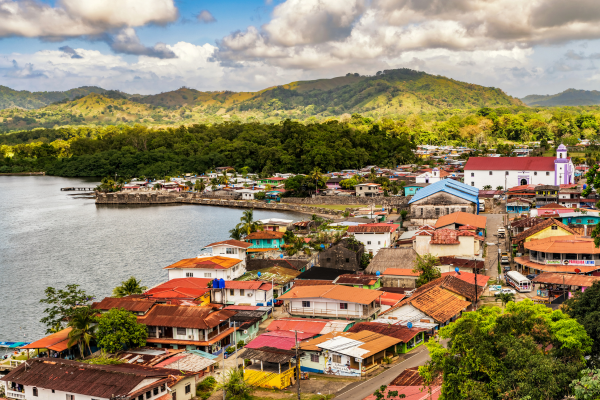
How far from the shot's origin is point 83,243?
40500 mm

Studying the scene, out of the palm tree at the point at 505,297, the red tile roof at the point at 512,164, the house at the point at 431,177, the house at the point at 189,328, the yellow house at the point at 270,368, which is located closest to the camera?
the yellow house at the point at 270,368

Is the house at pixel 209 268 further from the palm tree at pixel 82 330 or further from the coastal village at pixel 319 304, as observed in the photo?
the palm tree at pixel 82 330

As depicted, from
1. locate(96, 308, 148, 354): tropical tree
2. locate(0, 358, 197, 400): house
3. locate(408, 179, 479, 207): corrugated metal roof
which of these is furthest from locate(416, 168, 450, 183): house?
locate(0, 358, 197, 400): house

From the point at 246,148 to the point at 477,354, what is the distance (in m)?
70.1

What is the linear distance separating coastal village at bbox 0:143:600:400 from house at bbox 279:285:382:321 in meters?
0.05

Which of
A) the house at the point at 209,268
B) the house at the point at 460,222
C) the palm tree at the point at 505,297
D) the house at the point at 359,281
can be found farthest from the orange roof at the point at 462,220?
the house at the point at 209,268

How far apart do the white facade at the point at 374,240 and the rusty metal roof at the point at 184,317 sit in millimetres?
11592

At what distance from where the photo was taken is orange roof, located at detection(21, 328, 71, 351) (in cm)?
1773

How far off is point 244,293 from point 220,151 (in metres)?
64.3

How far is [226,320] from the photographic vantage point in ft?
62.9

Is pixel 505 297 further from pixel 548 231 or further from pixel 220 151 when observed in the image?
pixel 220 151

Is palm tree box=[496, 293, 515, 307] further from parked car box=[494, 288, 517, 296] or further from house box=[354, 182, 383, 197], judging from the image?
house box=[354, 182, 383, 197]

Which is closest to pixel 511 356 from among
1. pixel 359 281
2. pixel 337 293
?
pixel 337 293

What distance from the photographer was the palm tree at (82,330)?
17.9 meters
